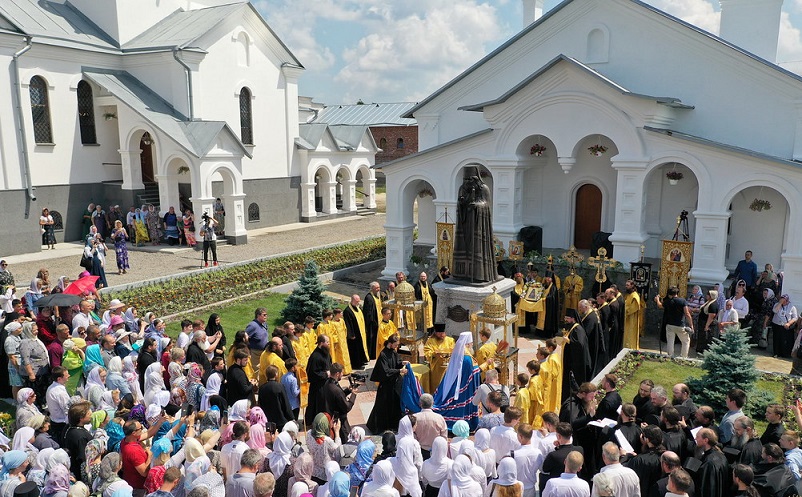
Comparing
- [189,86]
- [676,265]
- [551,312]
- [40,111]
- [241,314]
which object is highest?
[189,86]

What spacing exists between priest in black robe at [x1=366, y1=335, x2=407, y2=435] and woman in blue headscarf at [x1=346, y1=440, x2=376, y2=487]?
2719 millimetres

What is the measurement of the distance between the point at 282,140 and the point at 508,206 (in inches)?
708

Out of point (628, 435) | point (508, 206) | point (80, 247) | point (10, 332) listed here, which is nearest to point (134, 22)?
point (80, 247)

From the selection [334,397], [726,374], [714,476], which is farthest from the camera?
[726,374]

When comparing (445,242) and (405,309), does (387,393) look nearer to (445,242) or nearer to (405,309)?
(405,309)

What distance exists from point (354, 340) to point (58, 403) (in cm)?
A: 572

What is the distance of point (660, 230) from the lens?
61.0ft

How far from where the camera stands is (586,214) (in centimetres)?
2006

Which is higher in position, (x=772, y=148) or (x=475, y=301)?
(x=772, y=148)

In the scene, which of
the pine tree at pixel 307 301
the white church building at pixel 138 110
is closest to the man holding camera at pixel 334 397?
the pine tree at pixel 307 301

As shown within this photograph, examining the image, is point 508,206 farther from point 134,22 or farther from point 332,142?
point 134,22

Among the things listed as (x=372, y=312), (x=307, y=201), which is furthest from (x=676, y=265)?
(x=307, y=201)

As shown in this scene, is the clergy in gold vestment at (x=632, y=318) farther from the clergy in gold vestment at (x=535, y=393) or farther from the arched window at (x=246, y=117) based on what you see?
the arched window at (x=246, y=117)

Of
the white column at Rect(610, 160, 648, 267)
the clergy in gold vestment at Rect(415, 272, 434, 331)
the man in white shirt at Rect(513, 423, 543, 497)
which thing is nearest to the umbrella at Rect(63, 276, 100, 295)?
the clergy in gold vestment at Rect(415, 272, 434, 331)
